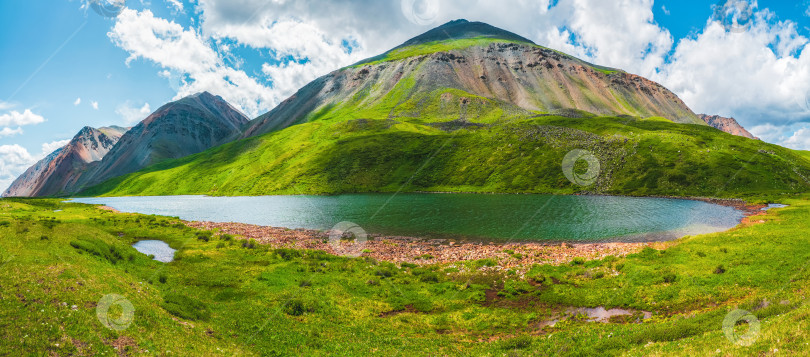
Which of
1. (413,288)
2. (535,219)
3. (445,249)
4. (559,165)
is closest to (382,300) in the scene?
(413,288)

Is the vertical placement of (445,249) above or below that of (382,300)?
above

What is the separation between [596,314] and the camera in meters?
25.4

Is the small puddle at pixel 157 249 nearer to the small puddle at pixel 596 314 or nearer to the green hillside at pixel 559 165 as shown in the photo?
the small puddle at pixel 596 314

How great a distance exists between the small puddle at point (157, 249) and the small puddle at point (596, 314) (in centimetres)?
4128

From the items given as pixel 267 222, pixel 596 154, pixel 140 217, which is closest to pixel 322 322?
pixel 267 222

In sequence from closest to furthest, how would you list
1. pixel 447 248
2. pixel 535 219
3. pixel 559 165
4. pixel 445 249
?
pixel 445 249 → pixel 447 248 → pixel 535 219 → pixel 559 165

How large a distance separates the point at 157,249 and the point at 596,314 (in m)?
52.4

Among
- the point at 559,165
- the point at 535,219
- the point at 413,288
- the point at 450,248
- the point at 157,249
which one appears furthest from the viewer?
the point at 559,165

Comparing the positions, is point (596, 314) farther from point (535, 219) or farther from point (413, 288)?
→ point (535, 219)

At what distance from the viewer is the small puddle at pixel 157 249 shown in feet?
137

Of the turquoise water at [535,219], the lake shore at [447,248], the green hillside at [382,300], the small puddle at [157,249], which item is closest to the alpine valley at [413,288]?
the green hillside at [382,300]

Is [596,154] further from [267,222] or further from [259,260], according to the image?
[259,260]

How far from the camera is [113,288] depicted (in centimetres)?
1975

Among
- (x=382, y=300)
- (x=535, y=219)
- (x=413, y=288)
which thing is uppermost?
(x=535, y=219)
